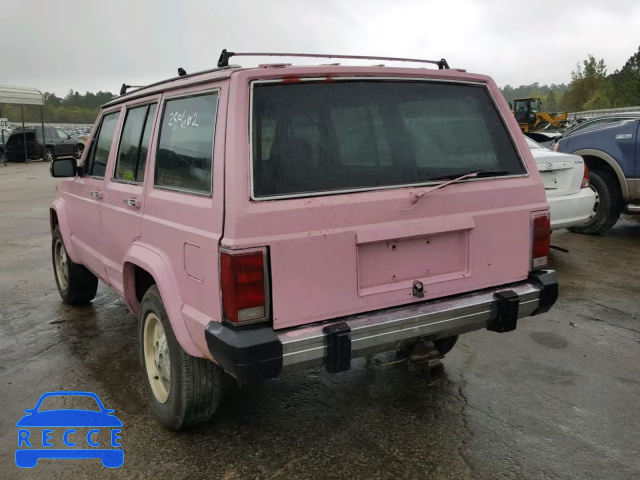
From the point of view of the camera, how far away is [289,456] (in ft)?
9.41

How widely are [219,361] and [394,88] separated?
65.6 inches

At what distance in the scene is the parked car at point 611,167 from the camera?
7.68m

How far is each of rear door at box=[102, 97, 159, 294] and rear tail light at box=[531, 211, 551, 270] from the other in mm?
2303

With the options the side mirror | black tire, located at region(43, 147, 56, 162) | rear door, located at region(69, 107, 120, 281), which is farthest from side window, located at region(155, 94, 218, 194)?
black tire, located at region(43, 147, 56, 162)

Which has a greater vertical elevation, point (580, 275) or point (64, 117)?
point (64, 117)

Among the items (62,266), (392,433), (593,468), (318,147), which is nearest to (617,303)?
(593,468)

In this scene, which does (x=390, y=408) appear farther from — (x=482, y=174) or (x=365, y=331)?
(x=482, y=174)

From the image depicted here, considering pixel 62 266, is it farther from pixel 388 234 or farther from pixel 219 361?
pixel 388 234

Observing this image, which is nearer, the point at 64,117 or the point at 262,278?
the point at 262,278

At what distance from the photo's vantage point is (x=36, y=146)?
27.8 meters

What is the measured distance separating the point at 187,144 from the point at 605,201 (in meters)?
7.02

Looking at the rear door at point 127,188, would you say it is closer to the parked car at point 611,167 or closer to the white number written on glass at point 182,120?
the white number written on glass at point 182,120

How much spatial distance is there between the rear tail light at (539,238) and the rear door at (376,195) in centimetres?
5

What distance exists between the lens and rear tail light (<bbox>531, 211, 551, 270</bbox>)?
125 inches
